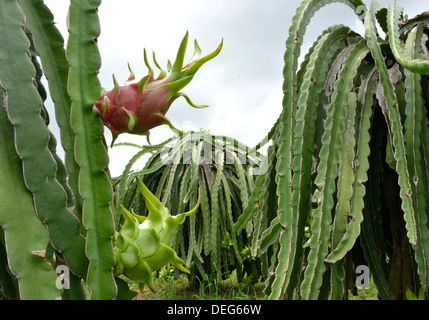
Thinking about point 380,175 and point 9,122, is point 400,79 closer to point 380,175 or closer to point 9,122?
point 380,175

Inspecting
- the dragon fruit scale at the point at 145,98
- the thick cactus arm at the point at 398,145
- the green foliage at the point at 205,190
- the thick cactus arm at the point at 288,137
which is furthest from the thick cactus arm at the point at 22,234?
the green foliage at the point at 205,190

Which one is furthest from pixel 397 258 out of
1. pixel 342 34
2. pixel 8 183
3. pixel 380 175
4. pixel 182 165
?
pixel 182 165

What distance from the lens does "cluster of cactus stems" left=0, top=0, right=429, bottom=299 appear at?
0.44 m

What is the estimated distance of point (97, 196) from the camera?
460mm

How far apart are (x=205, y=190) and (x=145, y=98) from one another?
1.83 meters

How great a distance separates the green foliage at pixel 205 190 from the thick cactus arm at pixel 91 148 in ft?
5.23

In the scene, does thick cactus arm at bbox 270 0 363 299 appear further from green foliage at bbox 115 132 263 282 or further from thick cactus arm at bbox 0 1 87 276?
green foliage at bbox 115 132 263 282

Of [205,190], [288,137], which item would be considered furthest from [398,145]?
[205,190]

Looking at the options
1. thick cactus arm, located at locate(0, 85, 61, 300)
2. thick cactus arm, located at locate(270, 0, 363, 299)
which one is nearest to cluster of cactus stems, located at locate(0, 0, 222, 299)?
thick cactus arm, located at locate(0, 85, 61, 300)

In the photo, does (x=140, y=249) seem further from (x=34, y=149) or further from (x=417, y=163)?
(x=417, y=163)

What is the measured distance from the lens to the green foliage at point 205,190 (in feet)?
7.07

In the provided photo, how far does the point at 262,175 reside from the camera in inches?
37.0

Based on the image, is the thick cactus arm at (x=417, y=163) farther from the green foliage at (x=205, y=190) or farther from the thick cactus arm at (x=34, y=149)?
the green foliage at (x=205, y=190)
